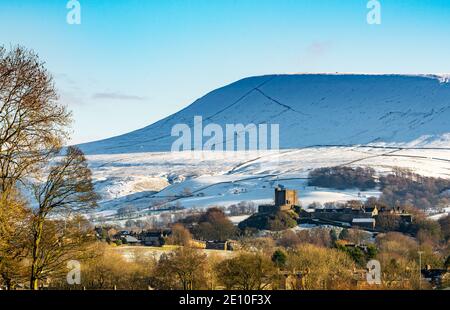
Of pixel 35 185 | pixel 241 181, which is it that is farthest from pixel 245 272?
pixel 241 181

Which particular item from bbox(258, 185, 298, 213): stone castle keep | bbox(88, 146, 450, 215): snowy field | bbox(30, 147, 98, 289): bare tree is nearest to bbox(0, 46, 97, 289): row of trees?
bbox(30, 147, 98, 289): bare tree

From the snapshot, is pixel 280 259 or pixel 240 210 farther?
pixel 240 210

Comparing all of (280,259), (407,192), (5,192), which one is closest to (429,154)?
(407,192)

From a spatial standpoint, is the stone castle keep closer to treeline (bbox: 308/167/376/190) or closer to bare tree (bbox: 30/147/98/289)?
treeline (bbox: 308/167/376/190)

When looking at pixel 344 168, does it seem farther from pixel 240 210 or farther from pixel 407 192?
pixel 240 210

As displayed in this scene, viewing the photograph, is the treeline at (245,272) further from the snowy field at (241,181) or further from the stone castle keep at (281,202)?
the snowy field at (241,181)

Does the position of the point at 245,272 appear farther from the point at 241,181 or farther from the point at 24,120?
the point at 241,181
